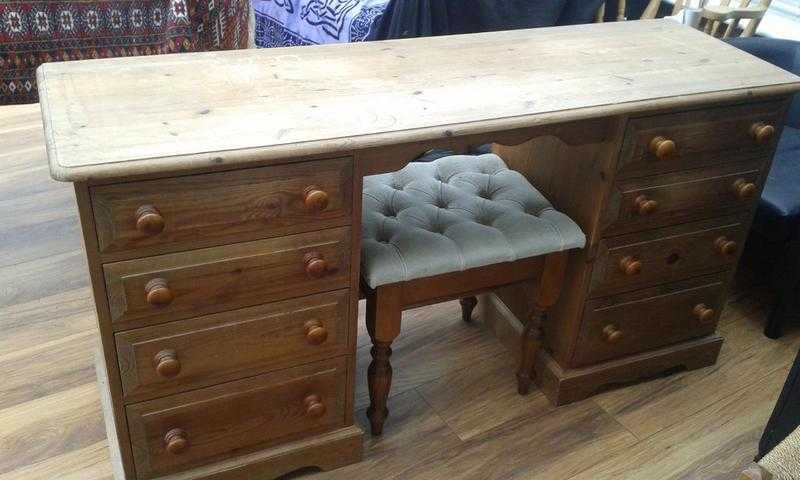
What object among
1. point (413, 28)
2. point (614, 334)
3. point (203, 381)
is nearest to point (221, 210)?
point (203, 381)

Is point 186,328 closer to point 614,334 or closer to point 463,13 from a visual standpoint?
point 614,334

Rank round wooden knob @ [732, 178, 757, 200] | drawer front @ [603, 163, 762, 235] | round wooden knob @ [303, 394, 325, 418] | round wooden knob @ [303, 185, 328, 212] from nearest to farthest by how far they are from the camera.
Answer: round wooden knob @ [303, 185, 328, 212]
round wooden knob @ [303, 394, 325, 418]
drawer front @ [603, 163, 762, 235]
round wooden knob @ [732, 178, 757, 200]

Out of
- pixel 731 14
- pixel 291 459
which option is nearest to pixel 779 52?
pixel 731 14

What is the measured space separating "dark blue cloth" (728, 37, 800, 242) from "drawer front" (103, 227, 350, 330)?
117 cm

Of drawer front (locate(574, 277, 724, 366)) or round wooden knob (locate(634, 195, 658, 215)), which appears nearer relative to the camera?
round wooden knob (locate(634, 195, 658, 215))

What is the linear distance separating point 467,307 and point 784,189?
0.85 metres

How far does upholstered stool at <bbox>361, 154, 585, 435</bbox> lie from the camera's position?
149cm

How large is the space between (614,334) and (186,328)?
96 centimetres

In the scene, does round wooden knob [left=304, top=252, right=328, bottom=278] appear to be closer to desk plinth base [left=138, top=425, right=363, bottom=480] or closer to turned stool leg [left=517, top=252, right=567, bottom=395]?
desk plinth base [left=138, top=425, right=363, bottom=480]

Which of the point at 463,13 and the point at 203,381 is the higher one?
the point at 463,13

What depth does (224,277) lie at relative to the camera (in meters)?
1.30

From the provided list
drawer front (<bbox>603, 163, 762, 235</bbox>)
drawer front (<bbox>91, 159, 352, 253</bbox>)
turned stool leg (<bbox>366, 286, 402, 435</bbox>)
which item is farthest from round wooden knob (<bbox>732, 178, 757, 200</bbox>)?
drawer front (<bbox>91, 159, 352, 253</bbox>)

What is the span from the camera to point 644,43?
1.77m

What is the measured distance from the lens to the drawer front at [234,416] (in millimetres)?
1395
